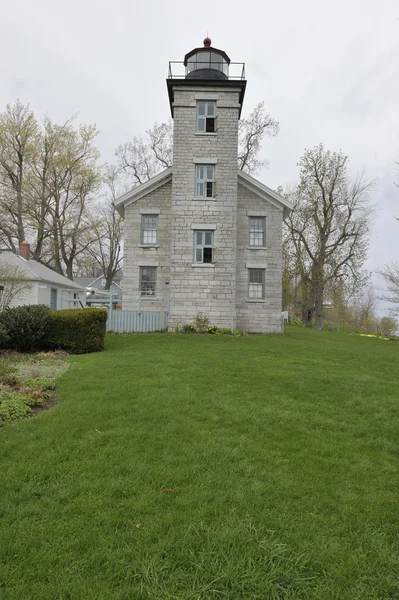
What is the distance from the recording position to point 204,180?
17.3m

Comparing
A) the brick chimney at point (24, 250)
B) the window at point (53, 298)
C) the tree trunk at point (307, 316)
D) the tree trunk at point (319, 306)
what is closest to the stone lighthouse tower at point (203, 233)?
the window at point (53, 298)

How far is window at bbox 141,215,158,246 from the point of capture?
61.4 ft

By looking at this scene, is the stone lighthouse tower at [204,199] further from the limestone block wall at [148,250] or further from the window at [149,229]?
the window at [149,229]

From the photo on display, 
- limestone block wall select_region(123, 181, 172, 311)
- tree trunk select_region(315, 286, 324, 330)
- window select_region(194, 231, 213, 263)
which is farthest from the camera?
tree trunk select_region(315, 286, 324, 330)

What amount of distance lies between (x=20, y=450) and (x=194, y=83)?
58.7 feet

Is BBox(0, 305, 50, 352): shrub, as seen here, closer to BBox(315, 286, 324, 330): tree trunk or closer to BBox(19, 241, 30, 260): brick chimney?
BBox(19, 241, 30, 260): brick chimney

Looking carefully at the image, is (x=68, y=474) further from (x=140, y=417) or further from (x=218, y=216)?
(x=218, y=216)

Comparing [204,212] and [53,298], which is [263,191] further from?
[53,298]

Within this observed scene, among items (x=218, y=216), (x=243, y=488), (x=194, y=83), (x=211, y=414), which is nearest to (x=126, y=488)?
(x=243, y=488)

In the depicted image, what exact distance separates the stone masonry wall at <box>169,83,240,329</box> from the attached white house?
8.55m

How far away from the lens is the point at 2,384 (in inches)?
256

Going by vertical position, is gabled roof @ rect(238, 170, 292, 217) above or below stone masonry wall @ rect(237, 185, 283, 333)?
above

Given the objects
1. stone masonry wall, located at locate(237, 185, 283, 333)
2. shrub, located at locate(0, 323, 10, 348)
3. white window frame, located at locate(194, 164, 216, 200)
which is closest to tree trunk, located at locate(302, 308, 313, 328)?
stone masonry wall, located at locate(237, 185, 283, 333)

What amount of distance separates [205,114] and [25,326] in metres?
13.0
